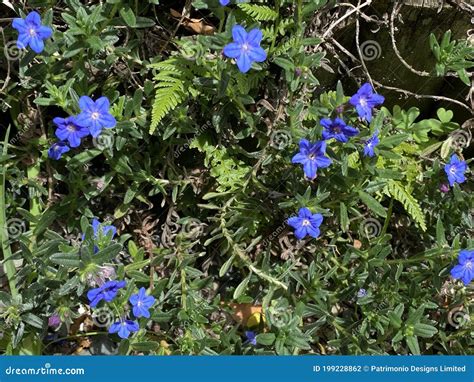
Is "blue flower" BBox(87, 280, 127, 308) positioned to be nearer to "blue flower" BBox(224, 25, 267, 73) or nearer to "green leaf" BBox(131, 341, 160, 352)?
"green leaf" BBox(131, 341, 160, 352)

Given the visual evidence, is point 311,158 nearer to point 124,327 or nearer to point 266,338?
point 266,338

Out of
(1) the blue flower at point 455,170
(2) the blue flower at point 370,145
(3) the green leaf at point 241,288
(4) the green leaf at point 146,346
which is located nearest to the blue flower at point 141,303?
(4) the green leaf at point 146,346

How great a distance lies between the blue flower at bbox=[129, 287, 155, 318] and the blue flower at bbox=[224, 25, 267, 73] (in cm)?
124

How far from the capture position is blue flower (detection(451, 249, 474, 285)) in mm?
3326

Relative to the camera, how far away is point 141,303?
11.0 ft

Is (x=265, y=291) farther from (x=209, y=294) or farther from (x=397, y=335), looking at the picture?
(x=397, y=335)

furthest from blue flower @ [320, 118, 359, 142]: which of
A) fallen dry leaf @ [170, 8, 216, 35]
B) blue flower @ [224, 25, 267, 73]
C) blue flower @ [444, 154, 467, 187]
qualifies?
fallen dry leaf @ [170, 8, 216, 35]

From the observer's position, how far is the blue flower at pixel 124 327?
3268 mm

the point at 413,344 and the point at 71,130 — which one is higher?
the point at 71,130

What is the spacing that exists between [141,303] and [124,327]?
0.15 metres

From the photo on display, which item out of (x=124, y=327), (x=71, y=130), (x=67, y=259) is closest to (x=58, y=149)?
(x=71, y=130)

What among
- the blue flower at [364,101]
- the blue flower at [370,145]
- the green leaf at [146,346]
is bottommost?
the green leaf at [146,346]

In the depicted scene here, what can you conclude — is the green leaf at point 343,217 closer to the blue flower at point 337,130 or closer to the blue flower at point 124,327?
the blue flower at point 337,130

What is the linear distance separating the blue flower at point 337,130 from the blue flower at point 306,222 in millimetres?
419
